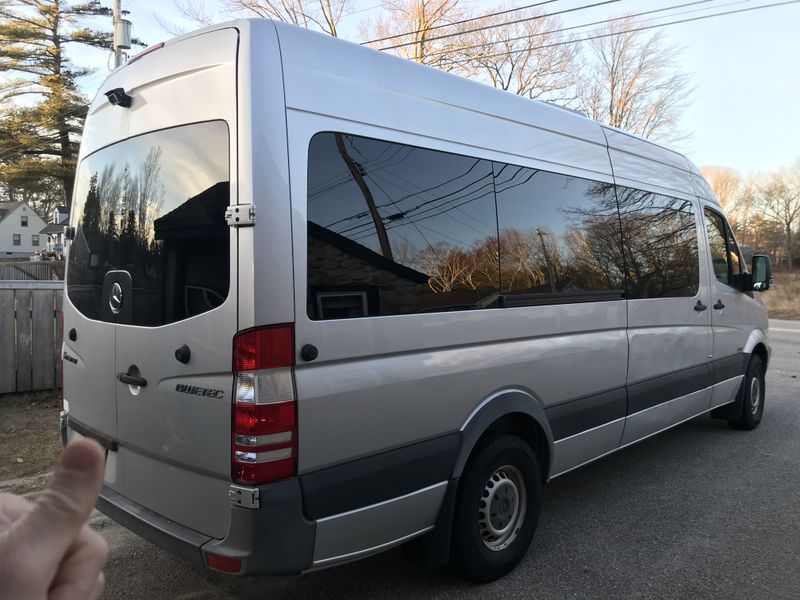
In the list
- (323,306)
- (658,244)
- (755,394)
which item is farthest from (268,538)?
(755,394)

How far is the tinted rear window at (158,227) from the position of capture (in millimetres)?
2465

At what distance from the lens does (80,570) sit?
861 mm

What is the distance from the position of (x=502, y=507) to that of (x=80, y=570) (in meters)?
2.83

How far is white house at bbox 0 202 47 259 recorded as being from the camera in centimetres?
6650

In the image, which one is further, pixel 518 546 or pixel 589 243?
pixel 589 243

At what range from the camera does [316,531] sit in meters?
2.45

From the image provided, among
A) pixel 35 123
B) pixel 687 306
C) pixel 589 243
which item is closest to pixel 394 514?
pixel 589 243

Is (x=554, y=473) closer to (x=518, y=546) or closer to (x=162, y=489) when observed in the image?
(x=518, y=546)

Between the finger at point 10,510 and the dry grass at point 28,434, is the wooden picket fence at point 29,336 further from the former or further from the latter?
the finger at point 10,510

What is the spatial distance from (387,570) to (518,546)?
30.2 inches

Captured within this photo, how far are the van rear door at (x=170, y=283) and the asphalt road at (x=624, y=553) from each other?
0.91 meters

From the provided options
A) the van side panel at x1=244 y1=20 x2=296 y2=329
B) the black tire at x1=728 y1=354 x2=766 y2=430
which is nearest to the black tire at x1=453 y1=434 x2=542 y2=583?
the van side panel at x1=244 y1=20 x2=296 y2=329

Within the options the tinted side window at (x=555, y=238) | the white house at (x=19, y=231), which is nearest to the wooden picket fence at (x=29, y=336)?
the tinted side window at (x=555, y=238)

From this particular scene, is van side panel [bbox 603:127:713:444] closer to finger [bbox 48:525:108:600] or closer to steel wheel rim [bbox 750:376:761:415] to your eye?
steel wheel rim [bbox 750:376:761:415]
